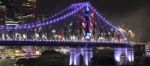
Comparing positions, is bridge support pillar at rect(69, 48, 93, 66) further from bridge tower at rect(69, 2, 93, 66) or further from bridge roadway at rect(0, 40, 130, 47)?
bridge roadway at rect(0, 40, 130, 47)

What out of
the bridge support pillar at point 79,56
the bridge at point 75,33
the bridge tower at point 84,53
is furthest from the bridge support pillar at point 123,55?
the bridge support pillar at point 79,56

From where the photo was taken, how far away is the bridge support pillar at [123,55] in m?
77.5

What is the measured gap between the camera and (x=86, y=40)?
70.1 m

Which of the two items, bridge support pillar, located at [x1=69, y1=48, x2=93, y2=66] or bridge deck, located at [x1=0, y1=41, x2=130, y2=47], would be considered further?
bridge support pillar, located at [x1=69, y1=48, x2=93, y2=66]

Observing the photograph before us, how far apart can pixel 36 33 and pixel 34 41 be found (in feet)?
14.0

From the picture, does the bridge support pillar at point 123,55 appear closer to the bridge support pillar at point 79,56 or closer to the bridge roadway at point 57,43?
the bridge roadway at point 57,43

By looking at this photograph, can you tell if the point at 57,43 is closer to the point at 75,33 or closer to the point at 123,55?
the point at 75,33

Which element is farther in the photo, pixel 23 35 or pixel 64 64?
pixel 64 64

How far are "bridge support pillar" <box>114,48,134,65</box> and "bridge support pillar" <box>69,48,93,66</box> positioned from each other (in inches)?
242

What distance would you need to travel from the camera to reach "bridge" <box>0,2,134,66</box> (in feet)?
218

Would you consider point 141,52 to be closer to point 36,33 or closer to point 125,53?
point 125,53

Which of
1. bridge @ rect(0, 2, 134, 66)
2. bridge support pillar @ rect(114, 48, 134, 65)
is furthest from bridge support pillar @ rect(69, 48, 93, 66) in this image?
bridge support pillar @ rect(114, 48, 134, 65)

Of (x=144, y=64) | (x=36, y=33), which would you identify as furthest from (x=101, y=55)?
(x=36, y=33)

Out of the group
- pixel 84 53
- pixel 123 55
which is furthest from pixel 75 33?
pixel 123 55
